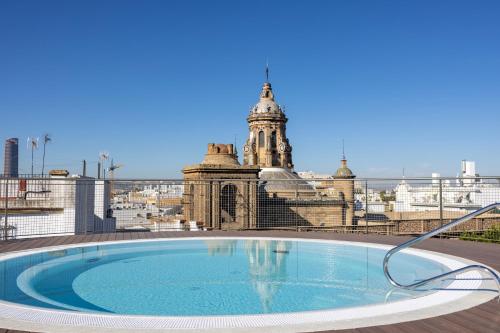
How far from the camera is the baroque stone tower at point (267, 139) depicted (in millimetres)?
45875

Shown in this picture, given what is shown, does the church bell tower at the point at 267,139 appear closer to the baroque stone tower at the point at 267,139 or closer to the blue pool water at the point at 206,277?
the baroque stone tower at the point at 267,139

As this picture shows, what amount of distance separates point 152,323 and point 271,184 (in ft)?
133

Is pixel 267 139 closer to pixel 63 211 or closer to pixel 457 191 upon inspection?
pixel 63 211

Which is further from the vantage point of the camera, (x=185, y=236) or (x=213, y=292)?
(x=185, y=236)

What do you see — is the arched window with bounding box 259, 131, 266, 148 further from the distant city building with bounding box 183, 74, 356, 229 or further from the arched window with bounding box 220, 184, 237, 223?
the arched window with bounding box 220, 184, 237, 223

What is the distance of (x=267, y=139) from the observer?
46375 millimetres

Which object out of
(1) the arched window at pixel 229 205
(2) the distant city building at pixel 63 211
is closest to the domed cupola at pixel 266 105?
(1) the arched window at pixel 229 205

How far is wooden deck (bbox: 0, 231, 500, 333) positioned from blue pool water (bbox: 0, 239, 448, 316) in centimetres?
76

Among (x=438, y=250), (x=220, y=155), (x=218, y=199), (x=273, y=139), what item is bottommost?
(x=438, y=250)

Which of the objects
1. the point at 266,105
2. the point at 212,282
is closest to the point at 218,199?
the point at 212,282

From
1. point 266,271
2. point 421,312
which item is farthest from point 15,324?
point 266,271

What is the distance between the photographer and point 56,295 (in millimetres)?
4793

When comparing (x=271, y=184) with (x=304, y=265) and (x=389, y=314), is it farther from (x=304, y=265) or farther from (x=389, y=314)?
(x=389, y=314)

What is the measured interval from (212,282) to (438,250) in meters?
3.81
